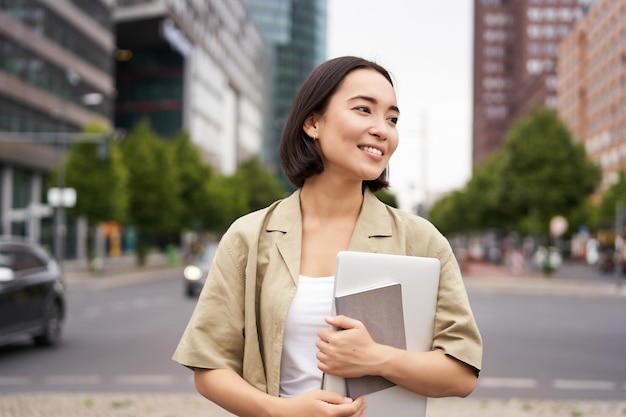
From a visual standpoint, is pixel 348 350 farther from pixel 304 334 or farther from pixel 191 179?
pixel 191 179

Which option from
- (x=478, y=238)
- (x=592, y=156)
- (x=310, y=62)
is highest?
(x=310, y=62)

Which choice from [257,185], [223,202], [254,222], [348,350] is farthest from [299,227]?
[257,185]

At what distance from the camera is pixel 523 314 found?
19.5m

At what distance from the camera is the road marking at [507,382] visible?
9094mm

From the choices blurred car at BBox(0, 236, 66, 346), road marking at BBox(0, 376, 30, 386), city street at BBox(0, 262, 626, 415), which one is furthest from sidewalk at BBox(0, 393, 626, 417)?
blurred car at BBox(0, 236, 66, 346)

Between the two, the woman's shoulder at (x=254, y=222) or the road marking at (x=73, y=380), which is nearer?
the woman's shoulder at (x=254, y=222)

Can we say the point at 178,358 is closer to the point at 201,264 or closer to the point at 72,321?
the point at 72,321

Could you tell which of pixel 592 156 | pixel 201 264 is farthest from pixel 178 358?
pixel 592 156

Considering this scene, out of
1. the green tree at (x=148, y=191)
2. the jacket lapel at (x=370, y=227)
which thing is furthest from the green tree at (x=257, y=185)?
the jacket lapel at (x=370, y=227)

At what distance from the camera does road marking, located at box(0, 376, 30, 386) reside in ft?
30.3

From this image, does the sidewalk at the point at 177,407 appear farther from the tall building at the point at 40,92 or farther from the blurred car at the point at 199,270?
the tall building at the point at 40,92

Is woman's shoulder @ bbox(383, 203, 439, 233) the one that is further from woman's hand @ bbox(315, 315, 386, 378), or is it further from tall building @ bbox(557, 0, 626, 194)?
tall building @ bbox(557, 0, 626, 194)

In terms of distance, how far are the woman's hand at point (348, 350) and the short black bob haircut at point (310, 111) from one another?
0.54 metres

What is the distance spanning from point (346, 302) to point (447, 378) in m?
0.34
